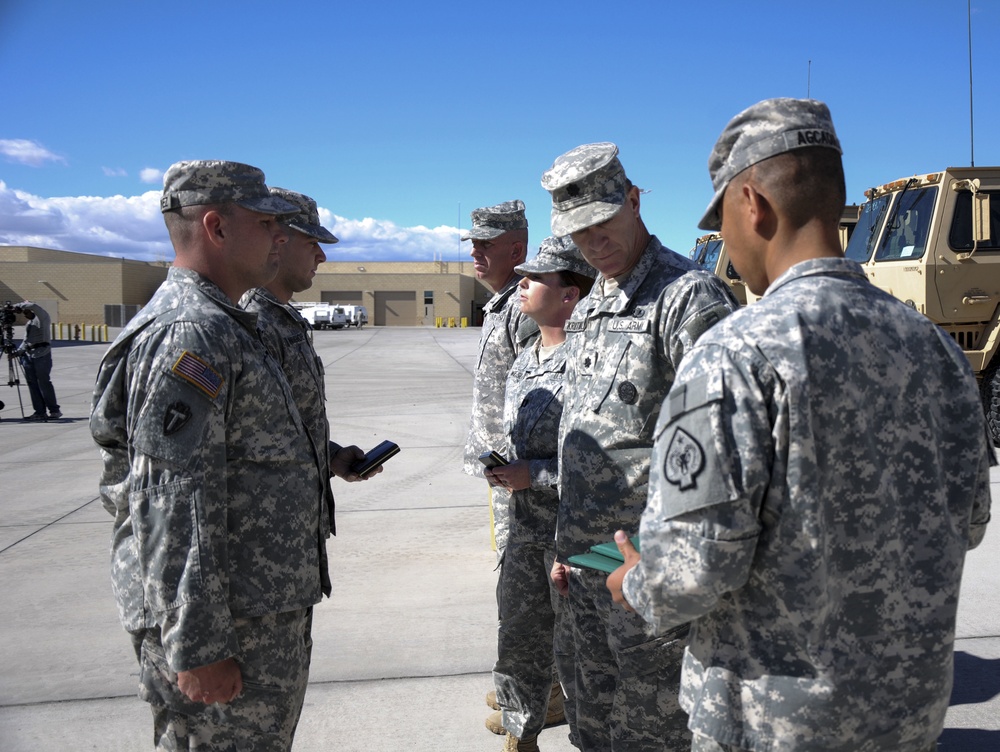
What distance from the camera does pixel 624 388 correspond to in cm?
249

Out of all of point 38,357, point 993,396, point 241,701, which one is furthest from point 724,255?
point 241,701

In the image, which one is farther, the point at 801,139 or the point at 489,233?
the point at 489,233

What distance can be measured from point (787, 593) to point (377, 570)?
4.20 meters

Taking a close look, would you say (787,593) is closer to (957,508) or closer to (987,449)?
(957,508)

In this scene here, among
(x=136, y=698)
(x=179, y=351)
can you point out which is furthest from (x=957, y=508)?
(x=136, y=698)

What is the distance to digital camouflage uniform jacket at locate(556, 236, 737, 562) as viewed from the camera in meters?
2.47

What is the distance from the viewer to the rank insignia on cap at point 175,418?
205 centimetres

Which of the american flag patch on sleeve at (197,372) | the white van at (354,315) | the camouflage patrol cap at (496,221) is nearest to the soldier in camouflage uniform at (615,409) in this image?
the american flag patch on sleeve at (197,372)

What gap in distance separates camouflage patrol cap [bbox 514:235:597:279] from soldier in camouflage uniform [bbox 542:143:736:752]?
45 cm

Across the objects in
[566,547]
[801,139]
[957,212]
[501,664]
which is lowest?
[501,664]

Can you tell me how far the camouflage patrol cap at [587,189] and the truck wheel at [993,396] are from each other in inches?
307

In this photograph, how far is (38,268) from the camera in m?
54.2

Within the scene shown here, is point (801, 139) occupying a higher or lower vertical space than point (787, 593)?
higher

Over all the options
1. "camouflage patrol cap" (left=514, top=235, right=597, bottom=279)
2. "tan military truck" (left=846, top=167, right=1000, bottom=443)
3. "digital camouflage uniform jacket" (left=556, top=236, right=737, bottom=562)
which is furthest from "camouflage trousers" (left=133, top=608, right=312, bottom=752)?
"tan military truck" (left=846, top=167, right=1000, bottom=443)
